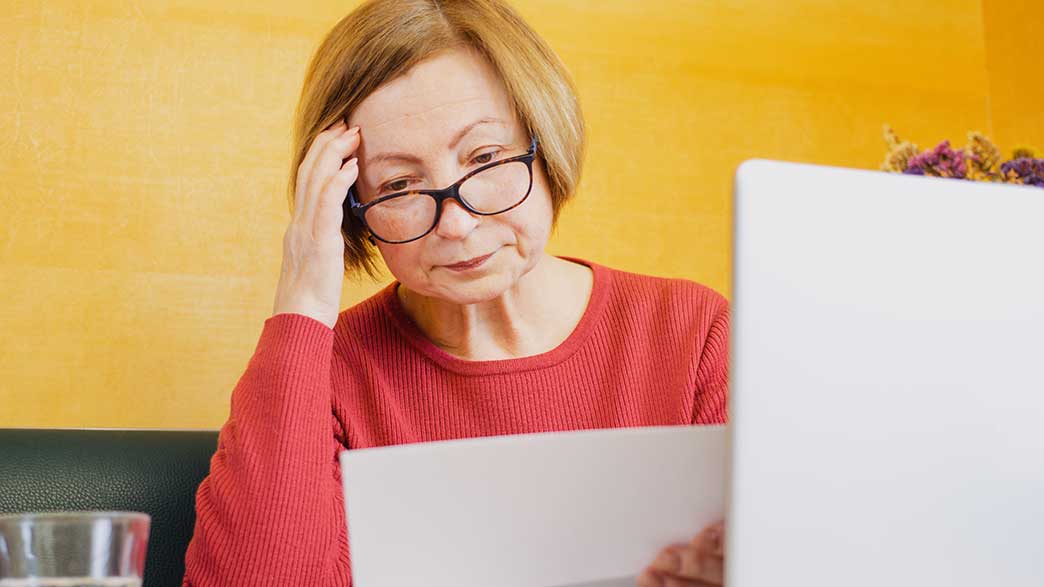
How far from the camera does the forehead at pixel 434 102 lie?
4.12ft

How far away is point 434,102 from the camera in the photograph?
1261 millimetres

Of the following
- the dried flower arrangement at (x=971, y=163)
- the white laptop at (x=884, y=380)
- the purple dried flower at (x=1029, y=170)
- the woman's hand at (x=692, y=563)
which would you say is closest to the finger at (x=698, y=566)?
the woman's hand at (x=692, y=563)

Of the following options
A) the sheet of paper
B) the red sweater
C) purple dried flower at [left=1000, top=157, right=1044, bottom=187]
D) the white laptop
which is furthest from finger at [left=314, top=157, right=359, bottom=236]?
purple dried flower at [left=1000, top=157, right=1044, bottom=187]

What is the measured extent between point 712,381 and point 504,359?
27 centimetres

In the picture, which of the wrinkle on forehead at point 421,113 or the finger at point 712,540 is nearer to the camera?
the finger at point 712,540

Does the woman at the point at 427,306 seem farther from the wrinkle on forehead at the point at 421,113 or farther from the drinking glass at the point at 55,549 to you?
the drinking glass at the point at 55,549

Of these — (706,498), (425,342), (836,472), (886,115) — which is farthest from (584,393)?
(886,115)

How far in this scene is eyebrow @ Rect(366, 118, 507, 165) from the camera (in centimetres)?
125

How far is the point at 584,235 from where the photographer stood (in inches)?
76.6

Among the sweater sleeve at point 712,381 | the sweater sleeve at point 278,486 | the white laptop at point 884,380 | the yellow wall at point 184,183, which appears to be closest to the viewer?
the white laptop at point 884,380

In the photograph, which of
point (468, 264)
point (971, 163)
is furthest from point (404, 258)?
point (971, 163)

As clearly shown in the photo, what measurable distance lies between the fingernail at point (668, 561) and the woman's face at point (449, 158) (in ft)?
2.07

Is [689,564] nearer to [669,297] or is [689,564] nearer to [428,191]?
[428,191]

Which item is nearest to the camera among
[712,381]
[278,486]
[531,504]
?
[531,504]
